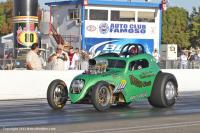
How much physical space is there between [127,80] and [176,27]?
87.4m

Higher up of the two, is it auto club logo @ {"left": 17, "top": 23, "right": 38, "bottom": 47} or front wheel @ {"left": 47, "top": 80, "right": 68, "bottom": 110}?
auto club logo @ {"left": 17, "top": 23, "right": 38, "bottom": 47}

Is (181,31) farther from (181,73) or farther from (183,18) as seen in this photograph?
(181,73)

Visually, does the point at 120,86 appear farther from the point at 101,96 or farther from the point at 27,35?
the point at 27,35

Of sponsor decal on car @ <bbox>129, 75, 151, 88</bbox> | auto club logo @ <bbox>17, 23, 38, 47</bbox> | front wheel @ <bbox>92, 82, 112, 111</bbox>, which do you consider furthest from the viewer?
auto club logo @ <bbox>17, 23, 38, 47</bbox>

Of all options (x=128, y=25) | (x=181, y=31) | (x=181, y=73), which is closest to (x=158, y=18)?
(x=128, y=25)

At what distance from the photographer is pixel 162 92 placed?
57.5ft

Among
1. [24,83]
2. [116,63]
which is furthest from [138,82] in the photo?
[24,83]

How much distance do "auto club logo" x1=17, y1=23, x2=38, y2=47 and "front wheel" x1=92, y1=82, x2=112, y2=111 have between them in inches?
865

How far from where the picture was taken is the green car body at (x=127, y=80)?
15938 millimetres

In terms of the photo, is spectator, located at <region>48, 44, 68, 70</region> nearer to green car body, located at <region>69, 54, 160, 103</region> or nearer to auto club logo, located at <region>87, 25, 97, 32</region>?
green car body, located at <region>69, 54, 160, 103</region>

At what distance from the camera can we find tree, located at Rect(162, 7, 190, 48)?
98250 mm

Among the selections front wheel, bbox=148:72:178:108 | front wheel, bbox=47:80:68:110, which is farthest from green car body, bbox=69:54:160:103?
front wheel, bbox=47:80:68:110

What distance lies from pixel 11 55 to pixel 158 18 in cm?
1696

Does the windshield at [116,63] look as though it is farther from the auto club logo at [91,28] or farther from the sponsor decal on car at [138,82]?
the auto club logo at [91,28]
